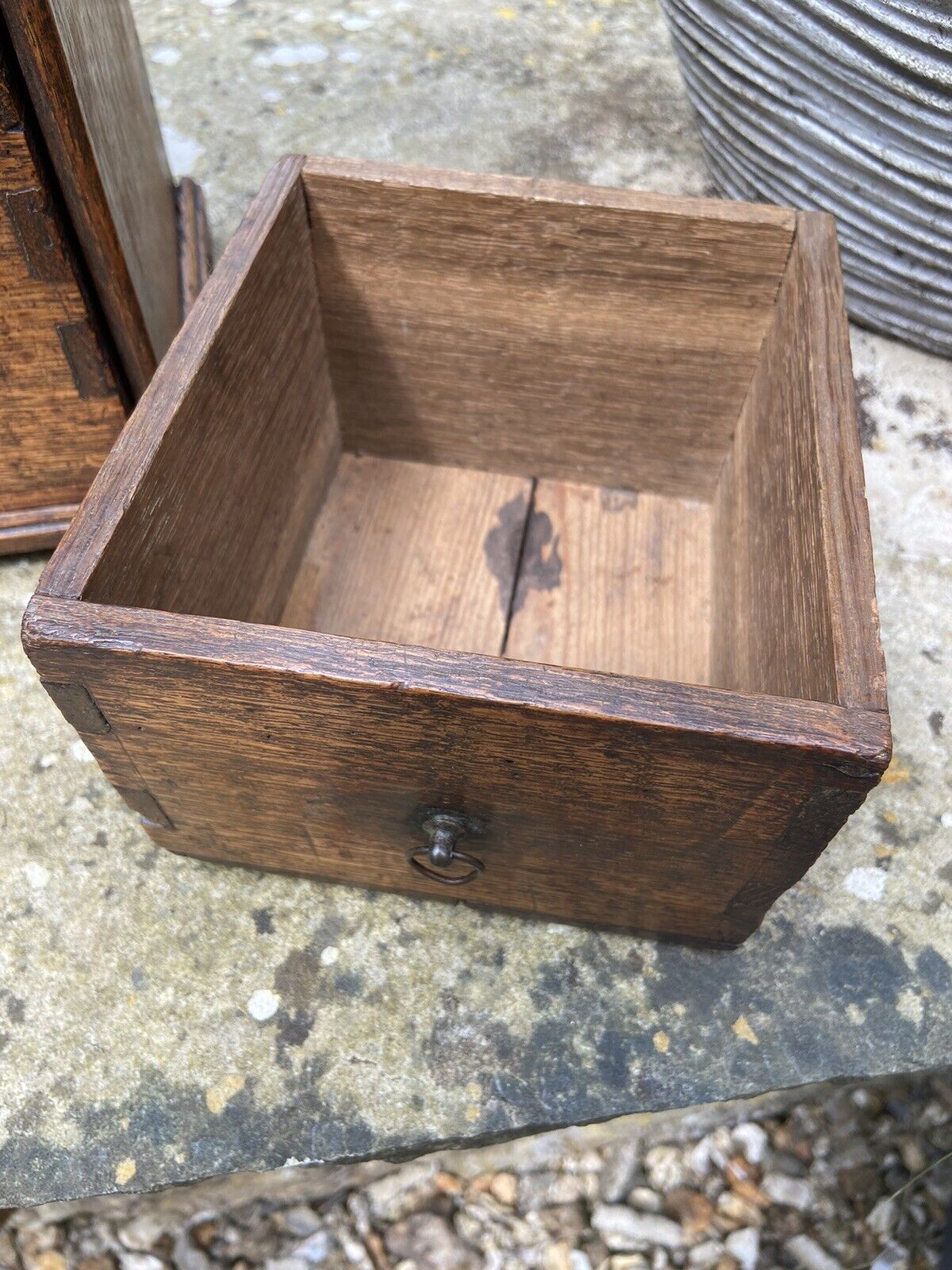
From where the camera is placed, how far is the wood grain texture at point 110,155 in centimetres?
91

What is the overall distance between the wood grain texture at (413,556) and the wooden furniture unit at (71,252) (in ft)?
0.99

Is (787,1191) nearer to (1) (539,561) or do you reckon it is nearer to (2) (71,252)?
(1) (539,561)

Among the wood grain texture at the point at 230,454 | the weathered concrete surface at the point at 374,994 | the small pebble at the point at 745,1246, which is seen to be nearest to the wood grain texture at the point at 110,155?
the wood grain texture at the point at 230,454

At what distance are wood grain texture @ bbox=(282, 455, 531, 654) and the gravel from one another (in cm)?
65

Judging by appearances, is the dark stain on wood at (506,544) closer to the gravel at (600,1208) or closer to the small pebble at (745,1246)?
the gravel at (600,1208)

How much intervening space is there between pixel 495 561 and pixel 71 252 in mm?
605

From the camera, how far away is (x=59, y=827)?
45.0 inches

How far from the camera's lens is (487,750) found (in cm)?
77

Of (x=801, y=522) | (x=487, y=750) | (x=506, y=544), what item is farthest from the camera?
(x=506, y=544)

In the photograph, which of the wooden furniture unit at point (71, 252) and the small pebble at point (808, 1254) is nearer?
the wooden furniture unit at point (71, 252)

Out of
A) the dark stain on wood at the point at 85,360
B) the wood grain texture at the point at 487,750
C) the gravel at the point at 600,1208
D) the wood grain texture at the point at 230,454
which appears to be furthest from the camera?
the gravel at the point at 600,1208

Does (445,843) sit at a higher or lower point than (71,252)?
lower

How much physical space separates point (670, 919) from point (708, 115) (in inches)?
45.6

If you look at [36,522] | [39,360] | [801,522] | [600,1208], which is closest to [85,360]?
[39,360]
